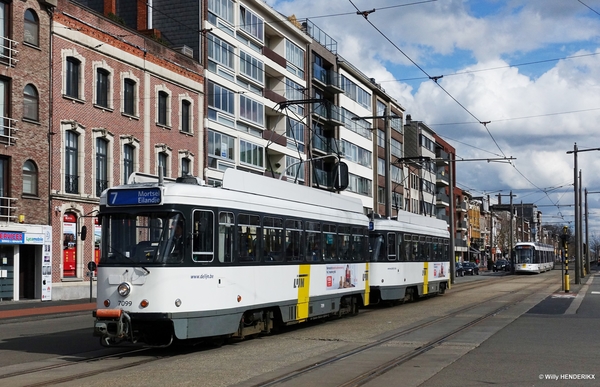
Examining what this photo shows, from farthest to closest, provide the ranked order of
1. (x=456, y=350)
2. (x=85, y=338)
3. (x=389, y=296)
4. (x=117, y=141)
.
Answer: (x=117, y=141), (x=389, y=296), (x=85, y=338), (x=456, y=350)

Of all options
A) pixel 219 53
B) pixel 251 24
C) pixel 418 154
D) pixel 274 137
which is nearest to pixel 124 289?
pixel 219 53

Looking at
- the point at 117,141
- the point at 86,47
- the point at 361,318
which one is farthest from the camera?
the point at 117,141

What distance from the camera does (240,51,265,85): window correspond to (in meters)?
49.1

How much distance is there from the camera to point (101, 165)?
37375 millimetres

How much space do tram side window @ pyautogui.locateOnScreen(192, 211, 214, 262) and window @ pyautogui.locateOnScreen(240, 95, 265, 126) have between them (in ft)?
112

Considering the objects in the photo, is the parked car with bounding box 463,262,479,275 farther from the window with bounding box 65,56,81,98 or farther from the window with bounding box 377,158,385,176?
the window with bounding box 65,56,81,98

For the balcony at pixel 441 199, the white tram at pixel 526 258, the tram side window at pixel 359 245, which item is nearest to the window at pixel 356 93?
the white tram at pixel 526 258

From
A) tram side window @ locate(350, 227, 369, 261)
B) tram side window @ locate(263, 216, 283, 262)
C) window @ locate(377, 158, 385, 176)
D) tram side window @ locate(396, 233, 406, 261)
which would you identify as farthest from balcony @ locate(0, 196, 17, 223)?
window @ locate(377, 158, 385, 176)

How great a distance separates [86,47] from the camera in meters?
36.0

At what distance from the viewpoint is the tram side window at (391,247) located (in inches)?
1071

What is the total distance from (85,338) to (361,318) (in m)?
8.09

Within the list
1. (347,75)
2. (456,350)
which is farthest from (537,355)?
(347,75)

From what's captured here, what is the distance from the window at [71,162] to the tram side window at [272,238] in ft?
63.4

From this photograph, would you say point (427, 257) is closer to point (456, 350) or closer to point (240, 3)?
point (456, 350)
